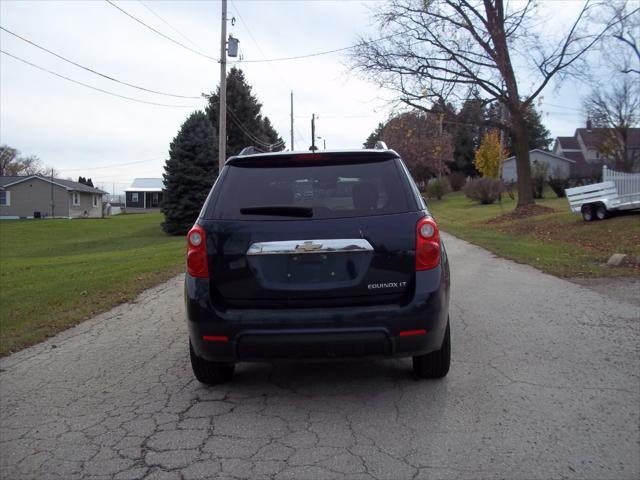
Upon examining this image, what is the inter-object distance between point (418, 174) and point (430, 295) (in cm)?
6731

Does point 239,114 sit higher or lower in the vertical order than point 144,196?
higher

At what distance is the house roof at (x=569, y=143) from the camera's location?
3115 inches

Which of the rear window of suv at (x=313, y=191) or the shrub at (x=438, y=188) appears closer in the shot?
the rear window of suv at (x=313, y=191)

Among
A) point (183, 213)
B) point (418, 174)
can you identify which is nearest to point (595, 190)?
point (183, 213)

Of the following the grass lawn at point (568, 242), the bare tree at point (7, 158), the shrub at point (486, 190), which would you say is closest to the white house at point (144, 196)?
the bare tree at point (7, 158)

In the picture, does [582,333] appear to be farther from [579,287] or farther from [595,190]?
[595,190]

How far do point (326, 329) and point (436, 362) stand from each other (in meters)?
1.15

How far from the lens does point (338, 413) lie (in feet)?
12.3

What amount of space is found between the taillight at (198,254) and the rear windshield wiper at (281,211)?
0.32 m

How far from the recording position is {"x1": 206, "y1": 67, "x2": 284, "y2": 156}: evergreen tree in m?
43.2

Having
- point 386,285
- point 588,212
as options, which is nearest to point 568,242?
point 588,212

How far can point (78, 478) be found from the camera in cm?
304

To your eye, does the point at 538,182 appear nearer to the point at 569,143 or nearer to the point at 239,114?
the point at 239,114

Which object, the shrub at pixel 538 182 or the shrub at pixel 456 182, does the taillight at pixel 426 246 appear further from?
the shrub at pixel 456 182
